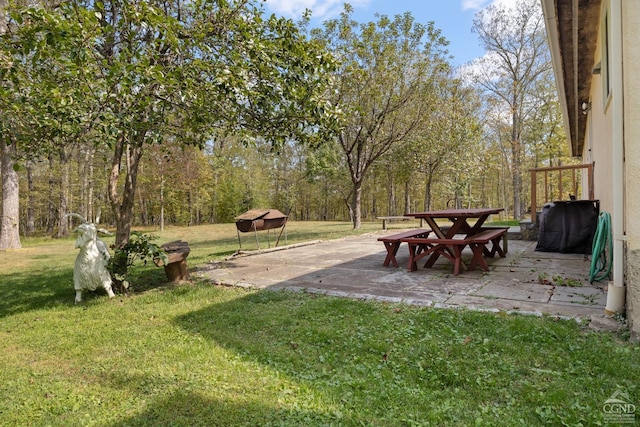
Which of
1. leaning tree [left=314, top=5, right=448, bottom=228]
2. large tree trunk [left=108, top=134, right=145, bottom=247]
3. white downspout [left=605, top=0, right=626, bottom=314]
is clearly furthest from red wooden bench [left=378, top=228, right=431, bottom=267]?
leaning tree [left=314, top=5, right=448, bottom=228]

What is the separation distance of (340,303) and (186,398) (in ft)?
6.01

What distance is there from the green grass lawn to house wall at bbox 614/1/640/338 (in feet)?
1.28

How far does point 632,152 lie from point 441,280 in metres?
2.37

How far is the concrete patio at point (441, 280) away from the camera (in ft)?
10.8

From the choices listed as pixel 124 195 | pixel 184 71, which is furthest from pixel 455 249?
pixel 124 195

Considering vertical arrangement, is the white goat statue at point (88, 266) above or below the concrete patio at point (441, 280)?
above

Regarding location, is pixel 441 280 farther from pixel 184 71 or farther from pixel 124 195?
pixel 124 195

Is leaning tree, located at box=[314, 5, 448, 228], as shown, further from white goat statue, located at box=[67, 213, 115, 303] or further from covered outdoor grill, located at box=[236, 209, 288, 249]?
white goat statue, located at box=[67, 213, 115, 303]

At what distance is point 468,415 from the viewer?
170cm

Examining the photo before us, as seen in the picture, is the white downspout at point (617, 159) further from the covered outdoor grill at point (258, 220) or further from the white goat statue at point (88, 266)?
the covered outdoor grill at point (258, 220)

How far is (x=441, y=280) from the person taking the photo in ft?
14.2

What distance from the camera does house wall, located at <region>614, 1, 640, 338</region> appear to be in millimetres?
2404

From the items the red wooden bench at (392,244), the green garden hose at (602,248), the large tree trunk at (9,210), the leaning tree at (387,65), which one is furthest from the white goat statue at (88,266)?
the large tree trunk at (9,210)

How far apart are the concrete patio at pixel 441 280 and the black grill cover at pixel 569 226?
0.32 metres
